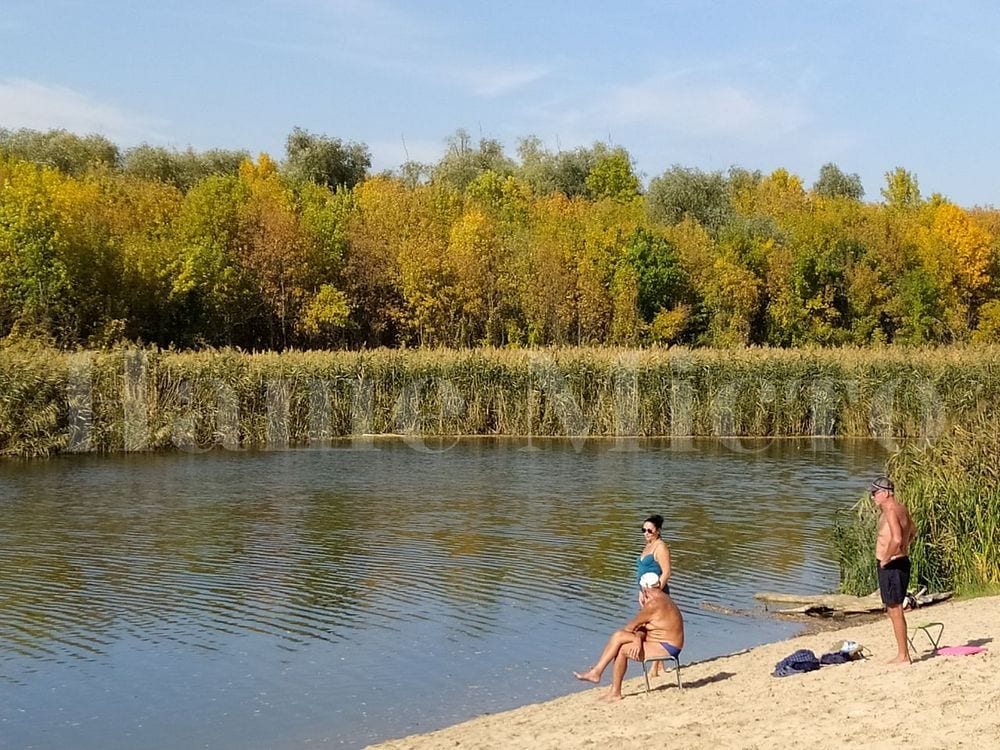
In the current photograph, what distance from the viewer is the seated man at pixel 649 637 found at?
456 inches

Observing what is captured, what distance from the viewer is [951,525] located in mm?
16438

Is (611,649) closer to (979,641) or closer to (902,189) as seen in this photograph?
(979,641)

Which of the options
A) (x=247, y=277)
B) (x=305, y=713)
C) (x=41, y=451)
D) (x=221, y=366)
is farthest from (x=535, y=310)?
(x=305, y=713)

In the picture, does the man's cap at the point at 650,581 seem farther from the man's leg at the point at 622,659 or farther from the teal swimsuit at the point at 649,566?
the man's leg at the point at 622,659

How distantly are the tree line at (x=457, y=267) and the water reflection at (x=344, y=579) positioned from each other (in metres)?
24.4

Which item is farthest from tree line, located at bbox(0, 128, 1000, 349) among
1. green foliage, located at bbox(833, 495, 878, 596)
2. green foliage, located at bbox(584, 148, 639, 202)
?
green foliage, located at bbox(833, 495, 878, 596)

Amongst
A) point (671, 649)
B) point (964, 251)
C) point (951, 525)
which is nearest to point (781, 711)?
point (671, 649)

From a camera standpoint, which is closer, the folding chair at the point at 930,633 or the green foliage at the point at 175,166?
the folding chair at the point at 930,633

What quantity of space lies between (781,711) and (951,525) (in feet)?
23.0

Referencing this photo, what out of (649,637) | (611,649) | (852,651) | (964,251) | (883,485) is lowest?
(852,651)

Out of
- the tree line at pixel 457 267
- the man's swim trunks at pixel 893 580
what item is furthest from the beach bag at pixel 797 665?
the tree line at pixel 457 267

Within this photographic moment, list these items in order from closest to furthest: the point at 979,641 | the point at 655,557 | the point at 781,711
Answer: the point at 781,711, the point at 979,641, the point at 655,557

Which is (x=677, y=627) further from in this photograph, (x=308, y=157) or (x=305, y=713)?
(x=308, y=157)

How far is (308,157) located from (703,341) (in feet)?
124
